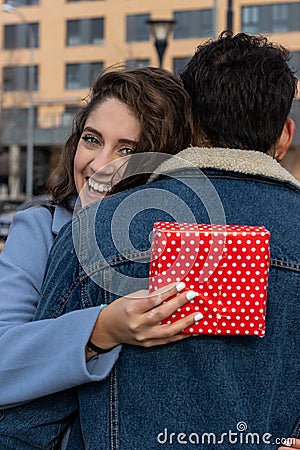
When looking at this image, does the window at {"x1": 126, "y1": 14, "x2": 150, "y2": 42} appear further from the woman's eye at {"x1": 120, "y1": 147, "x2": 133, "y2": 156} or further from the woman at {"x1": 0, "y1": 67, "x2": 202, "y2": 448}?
the woman's eye at {"x1": 120, "y1": 147, "x2": 133, "y2": 156}

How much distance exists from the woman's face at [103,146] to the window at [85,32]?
4125cm

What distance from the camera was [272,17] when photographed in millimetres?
40125

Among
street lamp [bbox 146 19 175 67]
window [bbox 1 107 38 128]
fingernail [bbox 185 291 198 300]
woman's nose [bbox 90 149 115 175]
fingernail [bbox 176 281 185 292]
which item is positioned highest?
woman's nose [bbox 90 149 115 175]

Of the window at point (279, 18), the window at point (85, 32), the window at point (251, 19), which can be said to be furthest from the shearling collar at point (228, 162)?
the window at point (85, 32)

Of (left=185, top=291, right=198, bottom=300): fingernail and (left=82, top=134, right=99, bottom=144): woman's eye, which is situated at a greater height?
(left=82, top=134, right=99, bottom=144): woman's eye

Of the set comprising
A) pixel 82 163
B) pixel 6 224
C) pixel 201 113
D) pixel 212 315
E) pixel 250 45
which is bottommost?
pixel 6 224

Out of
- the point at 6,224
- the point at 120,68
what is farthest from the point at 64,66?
the point at 120,68

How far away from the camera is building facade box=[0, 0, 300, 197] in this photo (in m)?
40.3

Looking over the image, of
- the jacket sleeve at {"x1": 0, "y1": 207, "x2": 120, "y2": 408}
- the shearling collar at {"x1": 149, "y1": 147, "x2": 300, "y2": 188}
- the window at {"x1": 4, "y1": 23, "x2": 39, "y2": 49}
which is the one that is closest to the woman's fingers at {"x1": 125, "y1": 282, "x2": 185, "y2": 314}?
the jacket sleeve at {"x1": 0, "y1": 207, "x2": 120, "y2": 408}

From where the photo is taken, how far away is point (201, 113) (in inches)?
82.8

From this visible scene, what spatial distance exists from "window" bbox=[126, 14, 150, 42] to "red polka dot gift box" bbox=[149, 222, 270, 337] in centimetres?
4036

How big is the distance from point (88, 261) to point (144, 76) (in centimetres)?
79

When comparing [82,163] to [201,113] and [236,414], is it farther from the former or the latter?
[236,414]

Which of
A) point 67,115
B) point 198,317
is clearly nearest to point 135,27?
point 67,115
